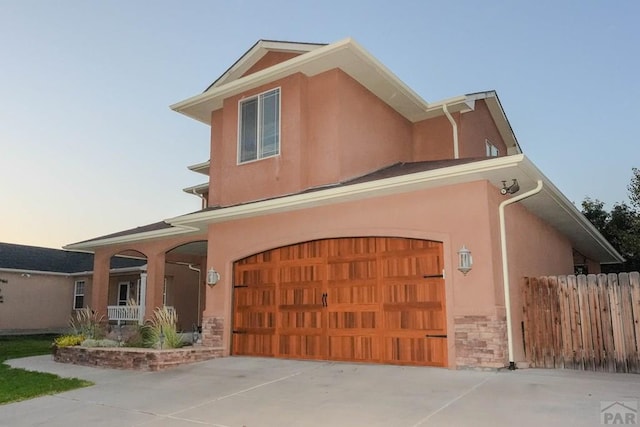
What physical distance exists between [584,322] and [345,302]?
414 cm

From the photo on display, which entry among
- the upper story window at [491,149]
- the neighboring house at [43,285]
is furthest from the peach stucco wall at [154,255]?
the upper story window at [491,149]

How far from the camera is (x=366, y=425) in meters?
5.45

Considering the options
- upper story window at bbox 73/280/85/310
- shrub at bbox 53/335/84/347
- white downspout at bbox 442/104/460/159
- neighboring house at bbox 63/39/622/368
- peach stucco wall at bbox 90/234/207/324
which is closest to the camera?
neighboring house at bbox 63/39/622/368

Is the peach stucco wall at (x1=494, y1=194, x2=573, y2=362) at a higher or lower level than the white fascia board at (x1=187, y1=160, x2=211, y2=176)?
lower

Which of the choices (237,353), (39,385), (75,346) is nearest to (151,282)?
(75,346)

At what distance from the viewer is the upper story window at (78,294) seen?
26.1 metres

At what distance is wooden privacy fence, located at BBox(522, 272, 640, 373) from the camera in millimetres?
7863

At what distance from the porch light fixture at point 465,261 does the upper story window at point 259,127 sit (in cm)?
517

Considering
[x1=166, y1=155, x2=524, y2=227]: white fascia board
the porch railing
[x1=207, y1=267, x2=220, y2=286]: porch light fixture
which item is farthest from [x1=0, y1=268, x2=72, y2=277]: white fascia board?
[x1=207, y1=267, x2=220, y2=286]: porch light fixture

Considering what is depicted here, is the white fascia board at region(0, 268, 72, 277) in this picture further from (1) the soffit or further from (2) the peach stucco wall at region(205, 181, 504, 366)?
(2) the peach stucco wall at region(205, 181, 504, 366)

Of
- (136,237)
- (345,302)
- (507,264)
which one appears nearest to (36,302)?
(136,237)

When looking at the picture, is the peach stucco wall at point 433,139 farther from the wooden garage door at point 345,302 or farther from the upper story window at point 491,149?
the wooden garage door at point 345,302

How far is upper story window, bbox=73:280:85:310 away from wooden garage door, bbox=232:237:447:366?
18310 millimetres

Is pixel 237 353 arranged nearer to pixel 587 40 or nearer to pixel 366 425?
pixel 366 425
